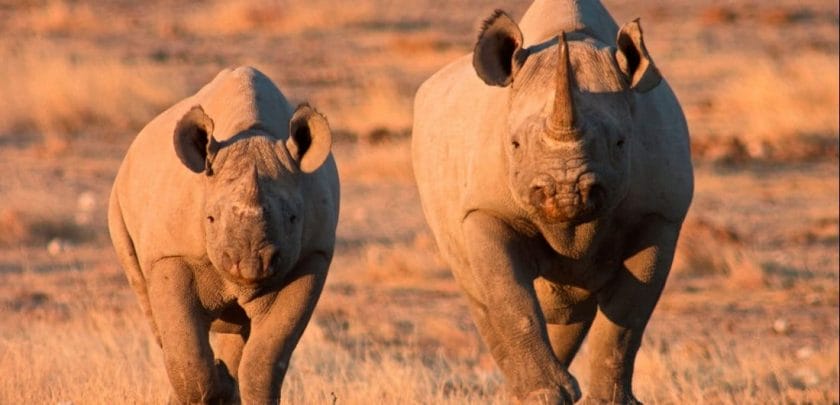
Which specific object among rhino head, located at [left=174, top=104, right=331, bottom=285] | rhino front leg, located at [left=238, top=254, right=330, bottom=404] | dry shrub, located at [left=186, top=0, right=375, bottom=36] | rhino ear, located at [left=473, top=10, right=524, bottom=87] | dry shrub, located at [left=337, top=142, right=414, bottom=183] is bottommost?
dry shrub, located at [left=186, top=0, right=375, bottom=36]

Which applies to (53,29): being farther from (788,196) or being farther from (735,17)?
(788,196)

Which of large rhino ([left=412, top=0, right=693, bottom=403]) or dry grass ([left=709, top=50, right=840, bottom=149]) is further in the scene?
dry grass ([left=709, top=50, right=840, bottom=149])

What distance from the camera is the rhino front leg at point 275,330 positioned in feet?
26.6

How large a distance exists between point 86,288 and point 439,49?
1584cm

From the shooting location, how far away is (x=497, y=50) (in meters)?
8.11

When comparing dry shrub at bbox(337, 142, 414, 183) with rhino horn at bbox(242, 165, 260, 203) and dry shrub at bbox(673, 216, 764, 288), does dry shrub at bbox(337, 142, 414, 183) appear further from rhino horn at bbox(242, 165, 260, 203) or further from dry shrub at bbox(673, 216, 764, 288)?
rhino horn at bbox(242, 165, 260, 203)

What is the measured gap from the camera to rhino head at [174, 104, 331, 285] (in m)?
7.88

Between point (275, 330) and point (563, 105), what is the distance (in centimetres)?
151

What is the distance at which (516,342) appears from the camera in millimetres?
8047

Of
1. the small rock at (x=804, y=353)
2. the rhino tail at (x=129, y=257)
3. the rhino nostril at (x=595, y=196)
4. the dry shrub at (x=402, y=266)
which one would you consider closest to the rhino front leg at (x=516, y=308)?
the rhino nostril at (x=595, y=196)

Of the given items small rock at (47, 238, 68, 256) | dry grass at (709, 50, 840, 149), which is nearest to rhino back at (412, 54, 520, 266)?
small rock at (47, 238, 68, 256)

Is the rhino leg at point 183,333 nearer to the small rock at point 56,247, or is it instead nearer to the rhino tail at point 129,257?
the rhino tail at point 129,257

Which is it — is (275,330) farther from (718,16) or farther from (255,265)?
(718,16)

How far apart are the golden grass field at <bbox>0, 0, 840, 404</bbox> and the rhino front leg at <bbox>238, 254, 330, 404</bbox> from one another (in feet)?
2.88
